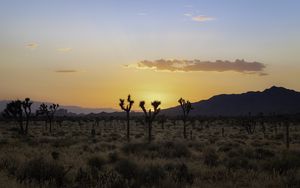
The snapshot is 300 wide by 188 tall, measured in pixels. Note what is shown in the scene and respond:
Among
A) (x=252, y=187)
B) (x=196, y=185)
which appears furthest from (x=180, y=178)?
(x=252, y=187)

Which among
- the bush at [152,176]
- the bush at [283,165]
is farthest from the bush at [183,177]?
the bush at [283,165]

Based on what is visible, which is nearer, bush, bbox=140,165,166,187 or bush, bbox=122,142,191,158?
bush, bbox=140,165,166,187

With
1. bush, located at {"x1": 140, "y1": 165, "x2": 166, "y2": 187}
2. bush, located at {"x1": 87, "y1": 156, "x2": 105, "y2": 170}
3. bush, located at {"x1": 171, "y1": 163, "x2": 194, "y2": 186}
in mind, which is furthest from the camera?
bush, located at {"x1": 87, "y1": 156, "x2": 105, "y2": 170}

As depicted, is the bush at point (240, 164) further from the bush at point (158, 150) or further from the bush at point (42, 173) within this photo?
the bush at point (42, 173)

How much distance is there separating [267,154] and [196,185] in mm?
12451

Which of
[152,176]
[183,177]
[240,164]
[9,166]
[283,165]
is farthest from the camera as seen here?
[240,164]

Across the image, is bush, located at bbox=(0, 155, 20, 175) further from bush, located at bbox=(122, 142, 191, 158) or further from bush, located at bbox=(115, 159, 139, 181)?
bush, located at bbox=(122, 142, 191, 158)

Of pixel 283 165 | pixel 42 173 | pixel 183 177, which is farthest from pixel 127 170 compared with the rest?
pixel 283 165

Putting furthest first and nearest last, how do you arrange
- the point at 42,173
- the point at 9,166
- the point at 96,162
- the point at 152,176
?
the point at 96,162 → the point at 9,166 → the point at 152,176 → the point at 42,173

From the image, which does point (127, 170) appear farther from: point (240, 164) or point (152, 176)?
point (240, 164)

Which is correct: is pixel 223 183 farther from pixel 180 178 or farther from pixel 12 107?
pixel 12 107

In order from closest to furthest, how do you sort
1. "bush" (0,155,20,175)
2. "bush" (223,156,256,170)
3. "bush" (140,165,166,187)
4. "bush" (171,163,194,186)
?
"bush" (140,165,166,187)
"bush" (171,163,194,186)
"bush" (0,155,20,175)
"bush" (223,156,256,170)

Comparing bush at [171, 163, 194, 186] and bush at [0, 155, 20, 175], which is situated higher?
bush at [0, 155, 20, 175]

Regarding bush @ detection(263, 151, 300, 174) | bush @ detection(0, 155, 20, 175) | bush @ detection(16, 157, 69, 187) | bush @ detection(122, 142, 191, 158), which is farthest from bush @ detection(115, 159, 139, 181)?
bush @ detection(122, 142, 191, 158)
